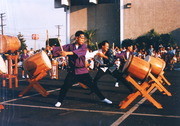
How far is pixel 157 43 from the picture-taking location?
2386 centimetres

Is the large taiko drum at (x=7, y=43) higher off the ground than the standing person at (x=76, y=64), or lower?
higher

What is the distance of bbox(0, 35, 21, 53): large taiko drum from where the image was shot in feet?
27.2

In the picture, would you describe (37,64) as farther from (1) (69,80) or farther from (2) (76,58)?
(2) (76,58)

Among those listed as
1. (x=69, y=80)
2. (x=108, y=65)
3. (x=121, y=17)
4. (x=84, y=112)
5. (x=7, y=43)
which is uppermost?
(x=121, y=17)

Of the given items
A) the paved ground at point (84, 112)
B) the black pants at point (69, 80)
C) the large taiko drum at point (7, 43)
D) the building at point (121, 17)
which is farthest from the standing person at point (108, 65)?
the building at point (121, 17)

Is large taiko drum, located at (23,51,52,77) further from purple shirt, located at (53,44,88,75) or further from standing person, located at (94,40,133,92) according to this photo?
standing person, located at (94,40,133,92)

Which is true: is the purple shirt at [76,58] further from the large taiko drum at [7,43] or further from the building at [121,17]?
the building at [121,17]

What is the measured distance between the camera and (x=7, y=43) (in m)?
8.35

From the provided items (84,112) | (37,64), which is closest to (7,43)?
(37,64)

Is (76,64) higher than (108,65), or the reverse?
(76,64)

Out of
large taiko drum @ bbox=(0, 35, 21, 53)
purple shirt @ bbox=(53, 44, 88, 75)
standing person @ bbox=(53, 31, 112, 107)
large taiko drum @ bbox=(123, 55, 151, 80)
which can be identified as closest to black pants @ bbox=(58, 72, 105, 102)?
standing person @ bbox=(53, 31, 112, 107)

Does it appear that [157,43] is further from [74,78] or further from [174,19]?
[74,78]

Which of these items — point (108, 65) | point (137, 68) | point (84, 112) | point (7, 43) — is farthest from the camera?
point (7, 43)

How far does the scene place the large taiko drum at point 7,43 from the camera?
8289 mm
